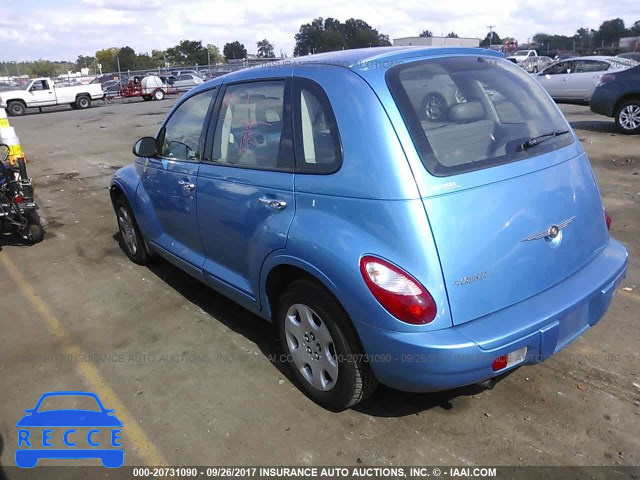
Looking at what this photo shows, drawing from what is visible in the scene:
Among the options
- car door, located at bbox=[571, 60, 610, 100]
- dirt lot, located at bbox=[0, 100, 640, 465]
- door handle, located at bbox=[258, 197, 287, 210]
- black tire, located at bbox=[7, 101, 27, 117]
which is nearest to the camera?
dirt lot, located at bbox=[0, 100, 640, 465]

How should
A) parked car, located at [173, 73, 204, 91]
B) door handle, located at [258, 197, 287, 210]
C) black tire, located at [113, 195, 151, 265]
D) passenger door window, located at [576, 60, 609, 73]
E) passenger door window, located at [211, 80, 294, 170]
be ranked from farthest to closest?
parked car, located at [173, 73, 204, 91]
passenger door window, located at [576, 60, 609, 73]
black tire, located at [113, 195, 151, 265]
passenger door window, located at [211, 80, 294, 170]
door handle, located at [258, 197, 287, 210]

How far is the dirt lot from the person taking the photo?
8.84ft

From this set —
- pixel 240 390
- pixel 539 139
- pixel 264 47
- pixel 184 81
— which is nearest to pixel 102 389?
pixel 240 390

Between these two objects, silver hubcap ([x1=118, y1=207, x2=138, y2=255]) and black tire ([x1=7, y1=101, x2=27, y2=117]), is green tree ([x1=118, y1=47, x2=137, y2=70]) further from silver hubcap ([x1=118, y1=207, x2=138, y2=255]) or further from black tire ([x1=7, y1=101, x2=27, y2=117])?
silver hubcap ([x1=118, y1=207, x2=138, y2=255])

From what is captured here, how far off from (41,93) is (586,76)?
25295 millimetres

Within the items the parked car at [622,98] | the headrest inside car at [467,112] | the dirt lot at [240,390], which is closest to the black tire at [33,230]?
the dirt lot at [240,390]

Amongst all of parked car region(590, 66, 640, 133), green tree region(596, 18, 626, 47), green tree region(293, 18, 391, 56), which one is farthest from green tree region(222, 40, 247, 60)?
parked car region(590, 66, 640, 133)

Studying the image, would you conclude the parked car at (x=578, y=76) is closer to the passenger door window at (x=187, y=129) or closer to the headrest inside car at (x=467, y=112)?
the passenger door window at (x=187, y=129)

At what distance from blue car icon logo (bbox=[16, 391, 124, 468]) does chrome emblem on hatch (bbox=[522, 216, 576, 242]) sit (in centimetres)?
237

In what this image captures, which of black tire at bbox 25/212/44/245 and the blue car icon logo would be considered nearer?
the blue car icon logo

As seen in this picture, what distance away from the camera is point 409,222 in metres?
2.33

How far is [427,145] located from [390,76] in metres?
0.43

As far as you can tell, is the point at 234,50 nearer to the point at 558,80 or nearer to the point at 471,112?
the point at 558,80

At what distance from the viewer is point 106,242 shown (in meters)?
6.24
